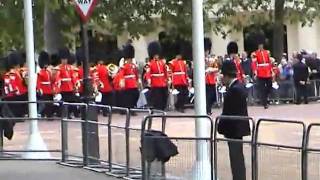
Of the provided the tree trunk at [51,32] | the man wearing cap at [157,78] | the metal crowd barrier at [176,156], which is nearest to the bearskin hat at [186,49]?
the tree trunk at [51,32]

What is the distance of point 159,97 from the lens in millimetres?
25484

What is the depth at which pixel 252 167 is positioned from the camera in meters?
10.0

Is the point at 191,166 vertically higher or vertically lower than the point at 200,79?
lower

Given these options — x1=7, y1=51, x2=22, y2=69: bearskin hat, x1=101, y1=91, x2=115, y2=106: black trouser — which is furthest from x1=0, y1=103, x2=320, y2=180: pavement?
x1=101, y1=91, x2=115, y2=106: black trouser

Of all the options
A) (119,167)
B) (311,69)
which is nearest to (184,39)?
(311,69)

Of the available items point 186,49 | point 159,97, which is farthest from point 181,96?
point 186,49

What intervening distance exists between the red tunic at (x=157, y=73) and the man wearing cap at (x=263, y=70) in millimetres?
2884

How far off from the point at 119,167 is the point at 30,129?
3075mm

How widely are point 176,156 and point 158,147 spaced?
0.84 ft

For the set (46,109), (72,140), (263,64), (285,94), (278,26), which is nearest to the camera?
(72,140)

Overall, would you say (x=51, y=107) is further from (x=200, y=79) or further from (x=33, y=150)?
(x=200, y=79)

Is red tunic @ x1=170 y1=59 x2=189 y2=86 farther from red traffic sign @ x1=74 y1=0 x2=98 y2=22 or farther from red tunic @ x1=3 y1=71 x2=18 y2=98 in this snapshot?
red traffic sign @ x1=74 y1=0 x2=98 y2=22

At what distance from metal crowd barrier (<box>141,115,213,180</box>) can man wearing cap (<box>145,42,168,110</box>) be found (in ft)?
43.5

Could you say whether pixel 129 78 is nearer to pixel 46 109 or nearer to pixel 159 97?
pixel 159 97
